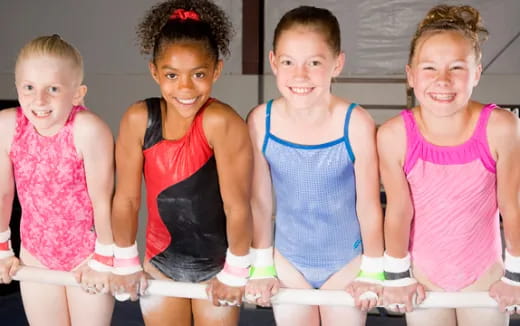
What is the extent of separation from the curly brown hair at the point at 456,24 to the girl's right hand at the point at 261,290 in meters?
0.88

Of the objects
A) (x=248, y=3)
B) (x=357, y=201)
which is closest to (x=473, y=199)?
(x=357, y=201)

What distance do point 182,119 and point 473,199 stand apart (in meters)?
0.98

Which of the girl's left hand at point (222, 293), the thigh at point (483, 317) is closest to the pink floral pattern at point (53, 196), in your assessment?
the girl's left hand at point (222, 293)

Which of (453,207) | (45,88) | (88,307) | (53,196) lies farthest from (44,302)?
(453,207)

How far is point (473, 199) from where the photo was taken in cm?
212

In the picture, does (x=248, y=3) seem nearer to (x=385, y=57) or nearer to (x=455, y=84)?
(x=385, y=57)

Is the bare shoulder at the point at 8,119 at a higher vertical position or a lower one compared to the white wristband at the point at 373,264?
higher

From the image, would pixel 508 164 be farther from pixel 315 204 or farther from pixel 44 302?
pixel 44 302

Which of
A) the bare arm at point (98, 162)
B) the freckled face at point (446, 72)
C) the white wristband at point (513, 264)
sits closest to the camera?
the freckled face at point (446, 72)

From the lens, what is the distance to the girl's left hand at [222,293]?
223cm

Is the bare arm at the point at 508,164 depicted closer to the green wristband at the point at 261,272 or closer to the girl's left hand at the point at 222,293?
the green wristband at the point at 261,272

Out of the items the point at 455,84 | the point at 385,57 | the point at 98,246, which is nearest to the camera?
the point at 455,84

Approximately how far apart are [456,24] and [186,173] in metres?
0.99

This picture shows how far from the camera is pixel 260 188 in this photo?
2.26 m
